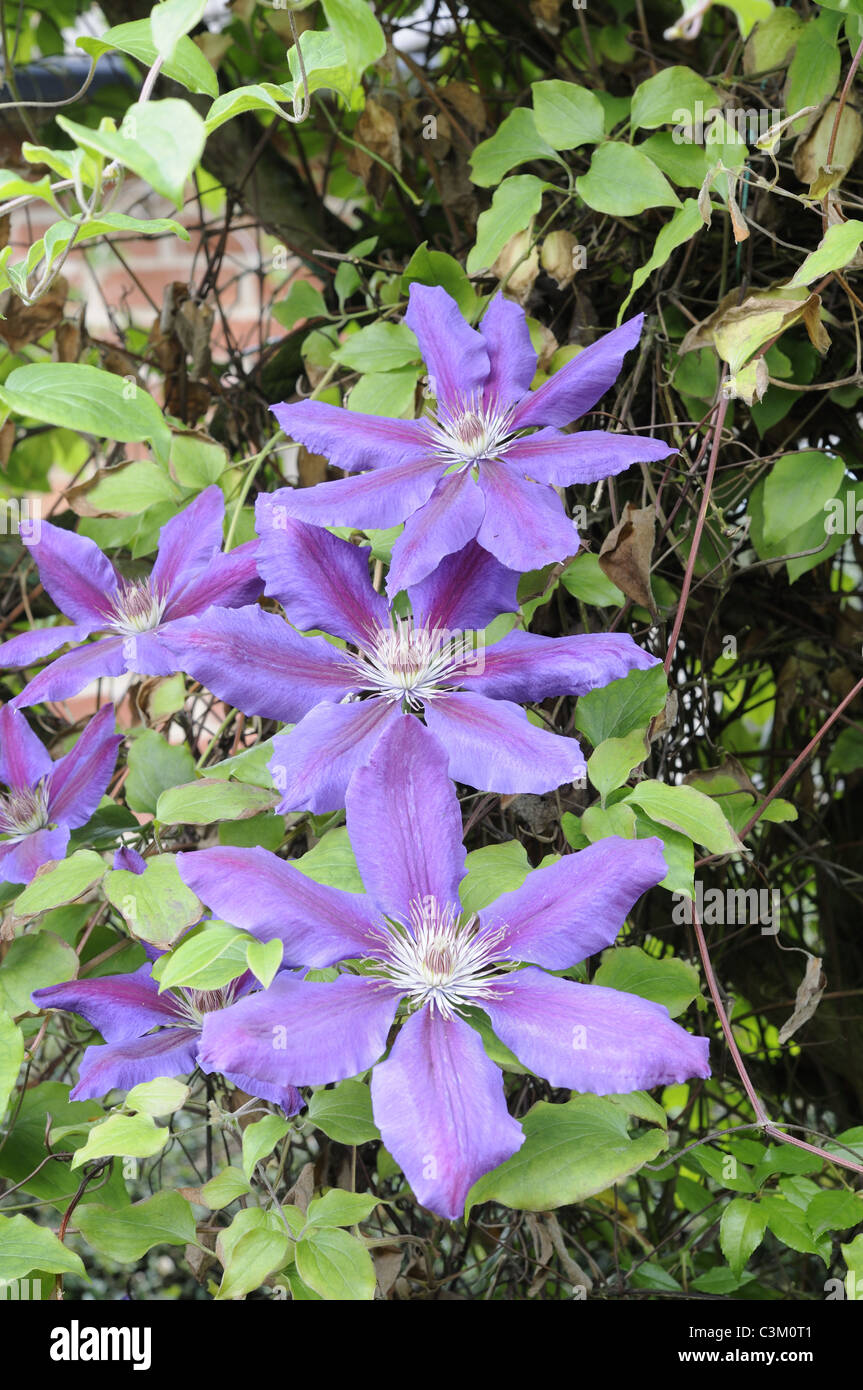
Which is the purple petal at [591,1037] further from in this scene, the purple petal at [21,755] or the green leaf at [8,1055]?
the purple petal at [21,755]

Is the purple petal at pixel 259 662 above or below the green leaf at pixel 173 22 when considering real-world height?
below

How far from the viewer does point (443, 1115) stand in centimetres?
44

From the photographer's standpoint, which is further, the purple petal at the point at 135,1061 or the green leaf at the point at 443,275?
the green leaf at the point at 443,275

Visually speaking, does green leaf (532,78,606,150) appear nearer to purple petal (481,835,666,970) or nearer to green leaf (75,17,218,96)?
green leaf (75,17,218,96)

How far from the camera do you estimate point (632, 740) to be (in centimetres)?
57

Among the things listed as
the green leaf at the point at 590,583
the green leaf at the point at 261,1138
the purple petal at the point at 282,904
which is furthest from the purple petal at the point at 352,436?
the green leaf at the point at 261,1138

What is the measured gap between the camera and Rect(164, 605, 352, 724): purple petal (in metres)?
0.54

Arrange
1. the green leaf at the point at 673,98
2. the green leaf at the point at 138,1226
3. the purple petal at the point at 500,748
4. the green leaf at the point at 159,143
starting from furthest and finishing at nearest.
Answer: the green leaf at the point at 673,98 → the green leaf at the point at 138,1226 → the purple petal at the point at 500,748 → the green leaf at the point at 159,143

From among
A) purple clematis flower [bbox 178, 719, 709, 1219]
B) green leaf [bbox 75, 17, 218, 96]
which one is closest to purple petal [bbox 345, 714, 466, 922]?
purple clematis flower [bbox 178, 719, 709, 1219]

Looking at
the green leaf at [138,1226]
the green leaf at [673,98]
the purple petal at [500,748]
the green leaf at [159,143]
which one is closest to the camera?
the green leaf at [159,143]

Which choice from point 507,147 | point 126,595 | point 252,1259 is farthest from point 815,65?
point 252,1259

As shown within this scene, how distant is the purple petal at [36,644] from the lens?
66 centimetres

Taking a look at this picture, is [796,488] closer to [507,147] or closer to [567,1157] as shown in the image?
[507,147]

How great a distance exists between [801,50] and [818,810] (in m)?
0.57
